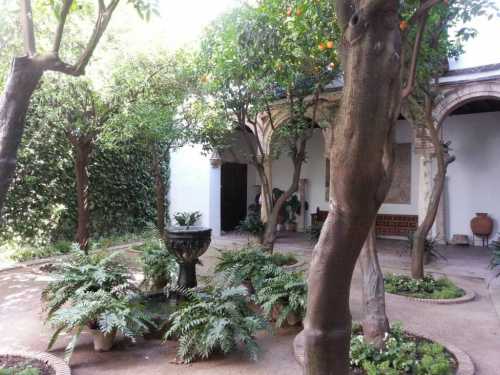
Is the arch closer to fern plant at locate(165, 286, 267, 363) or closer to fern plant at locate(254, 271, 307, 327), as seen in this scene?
fern plant at locate(254, 271, 307, 327)

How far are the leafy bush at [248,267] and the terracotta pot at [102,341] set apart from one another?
131 cm

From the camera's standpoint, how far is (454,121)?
10.9 metres

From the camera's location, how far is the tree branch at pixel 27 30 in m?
2.57

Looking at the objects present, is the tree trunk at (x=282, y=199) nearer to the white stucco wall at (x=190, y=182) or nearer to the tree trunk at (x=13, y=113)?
the tree trunk at (x=13, y=113)

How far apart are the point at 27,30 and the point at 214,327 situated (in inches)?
105

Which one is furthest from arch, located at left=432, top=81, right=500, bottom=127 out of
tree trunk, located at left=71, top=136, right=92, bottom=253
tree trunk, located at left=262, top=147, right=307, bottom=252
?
tree trunk, located at left=71, top=136, right=92, bottom=253

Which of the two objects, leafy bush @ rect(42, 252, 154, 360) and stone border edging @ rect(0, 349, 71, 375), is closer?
stone border edging @ rect(0, 349, 71, 375)

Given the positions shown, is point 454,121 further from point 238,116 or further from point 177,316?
point 177,316

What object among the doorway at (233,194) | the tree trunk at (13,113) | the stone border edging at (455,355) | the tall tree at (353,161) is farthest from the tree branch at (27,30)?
the doorway at (233,194)

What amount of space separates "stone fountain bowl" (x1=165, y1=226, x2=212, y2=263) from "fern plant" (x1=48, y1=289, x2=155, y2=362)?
756mm

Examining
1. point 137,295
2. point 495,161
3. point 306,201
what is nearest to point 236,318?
point 137,295

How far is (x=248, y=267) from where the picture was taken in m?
5.27

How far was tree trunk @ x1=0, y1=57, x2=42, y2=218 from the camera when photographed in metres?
2.35

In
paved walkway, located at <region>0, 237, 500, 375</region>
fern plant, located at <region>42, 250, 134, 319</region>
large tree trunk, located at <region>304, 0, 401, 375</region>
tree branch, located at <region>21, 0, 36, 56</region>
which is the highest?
tree branch, located at <region>21, 0, 36, 56</region>
